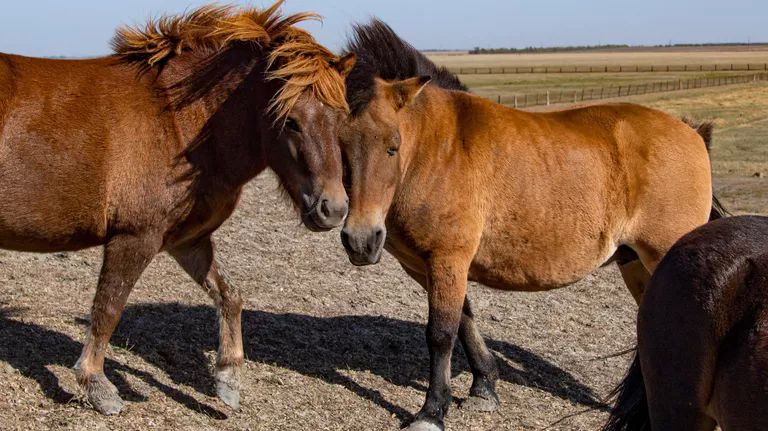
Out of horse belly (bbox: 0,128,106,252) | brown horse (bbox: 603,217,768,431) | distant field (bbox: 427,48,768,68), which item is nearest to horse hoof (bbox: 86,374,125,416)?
horse belly (bbox: 0,128,106,252)

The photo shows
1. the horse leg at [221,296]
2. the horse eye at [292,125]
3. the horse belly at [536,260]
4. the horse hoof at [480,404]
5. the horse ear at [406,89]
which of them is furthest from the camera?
the horse hoof at [480,404]

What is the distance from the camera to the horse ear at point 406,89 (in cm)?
547

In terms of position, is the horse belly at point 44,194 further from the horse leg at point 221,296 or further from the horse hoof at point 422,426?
the horse hoof at point 422,426

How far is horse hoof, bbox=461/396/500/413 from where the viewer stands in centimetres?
600

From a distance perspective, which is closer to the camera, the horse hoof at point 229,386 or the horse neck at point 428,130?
the horse hoof at point 229,386

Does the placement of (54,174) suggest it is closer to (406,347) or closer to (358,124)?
(358,124)

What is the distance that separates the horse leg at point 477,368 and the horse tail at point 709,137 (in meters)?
1.97

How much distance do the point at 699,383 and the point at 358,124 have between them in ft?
8.61

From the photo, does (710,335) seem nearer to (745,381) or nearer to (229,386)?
(745,381)

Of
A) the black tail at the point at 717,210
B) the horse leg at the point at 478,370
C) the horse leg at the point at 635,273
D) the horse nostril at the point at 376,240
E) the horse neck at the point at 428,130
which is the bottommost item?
the horse leg at the point at 478,370

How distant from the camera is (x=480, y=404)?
19.8 ft

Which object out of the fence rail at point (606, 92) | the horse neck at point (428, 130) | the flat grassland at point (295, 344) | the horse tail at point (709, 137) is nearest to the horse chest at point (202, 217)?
the flat grassland at point (295, 344)

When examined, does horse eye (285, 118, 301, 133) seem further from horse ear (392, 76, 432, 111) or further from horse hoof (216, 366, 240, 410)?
horse hoof (216, 366, 240, 410)

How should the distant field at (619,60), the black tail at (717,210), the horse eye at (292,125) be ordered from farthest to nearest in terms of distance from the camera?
the distant field at (619,60) → the black tail at (717,210) → the horse eye at (292,125)
